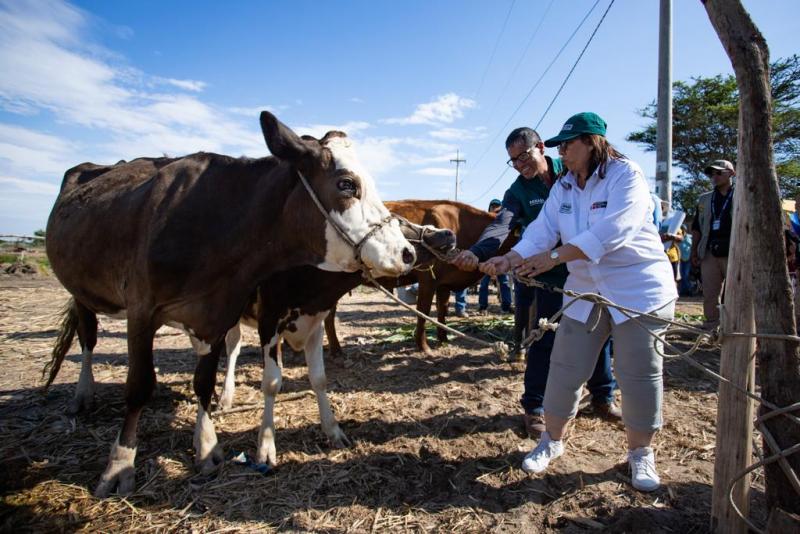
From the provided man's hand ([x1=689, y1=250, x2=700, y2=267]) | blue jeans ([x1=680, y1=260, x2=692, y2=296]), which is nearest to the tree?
blue jeans ([x1=680, y1=260, x2=692, y2=296])

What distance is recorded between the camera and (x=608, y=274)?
8.69ft

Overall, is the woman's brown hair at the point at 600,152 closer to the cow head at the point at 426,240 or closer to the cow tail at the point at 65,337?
the cow head at the point at 426,240

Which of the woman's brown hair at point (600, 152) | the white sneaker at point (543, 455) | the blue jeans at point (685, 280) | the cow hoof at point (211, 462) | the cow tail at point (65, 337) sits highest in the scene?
→ the woman's brown hair at point (600, 152)

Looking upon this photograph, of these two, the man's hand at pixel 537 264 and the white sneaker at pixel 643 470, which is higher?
the man's hand at pixel 537 264

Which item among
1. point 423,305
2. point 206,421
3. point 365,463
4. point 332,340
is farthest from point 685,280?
point 206,421

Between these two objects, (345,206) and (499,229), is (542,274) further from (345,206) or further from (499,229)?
(345,206)

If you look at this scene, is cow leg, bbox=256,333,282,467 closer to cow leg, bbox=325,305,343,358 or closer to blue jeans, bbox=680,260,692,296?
cow leg, bbox=325,305,343,358

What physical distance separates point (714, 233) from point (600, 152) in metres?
4.03

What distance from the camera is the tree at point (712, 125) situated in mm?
19656

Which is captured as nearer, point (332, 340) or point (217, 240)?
point (217, 240)

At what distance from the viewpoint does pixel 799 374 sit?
1.98 metres

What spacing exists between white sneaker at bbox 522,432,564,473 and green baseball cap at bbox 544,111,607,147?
6.25 feet

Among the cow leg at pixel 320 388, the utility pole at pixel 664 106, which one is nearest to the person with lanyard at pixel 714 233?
the utility pole at pixel 664 106

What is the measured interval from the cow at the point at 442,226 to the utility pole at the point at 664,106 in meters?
3.64
